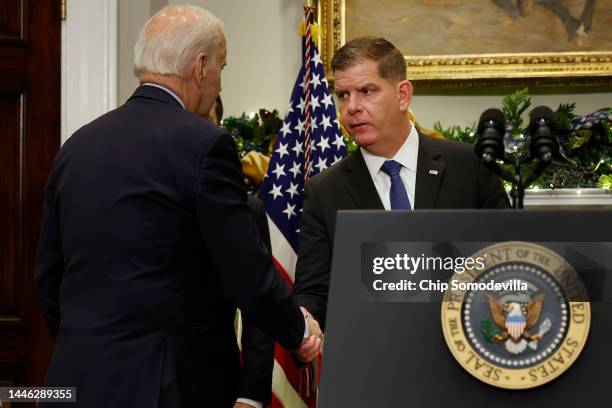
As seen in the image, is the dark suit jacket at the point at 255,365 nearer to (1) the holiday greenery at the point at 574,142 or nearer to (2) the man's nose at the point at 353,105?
(2) the man's nose at the point at 353,105

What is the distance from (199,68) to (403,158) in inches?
34.9

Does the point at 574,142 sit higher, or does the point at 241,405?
the point at 574,142

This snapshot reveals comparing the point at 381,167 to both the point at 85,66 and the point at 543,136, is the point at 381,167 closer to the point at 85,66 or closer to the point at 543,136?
the point at 543,136

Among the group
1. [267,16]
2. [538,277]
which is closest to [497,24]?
[267,16]

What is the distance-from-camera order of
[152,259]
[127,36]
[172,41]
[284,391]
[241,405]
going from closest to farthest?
1. [152,259]
2. [172,41]
3. [241,405]
4. [284,391]
5. [127,36]

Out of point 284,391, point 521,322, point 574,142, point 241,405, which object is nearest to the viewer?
point 521,322

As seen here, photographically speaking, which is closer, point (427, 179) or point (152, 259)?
point (152, 259)

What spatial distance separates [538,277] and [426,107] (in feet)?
10.1

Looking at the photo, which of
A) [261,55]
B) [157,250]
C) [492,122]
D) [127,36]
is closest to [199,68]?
[157,250]

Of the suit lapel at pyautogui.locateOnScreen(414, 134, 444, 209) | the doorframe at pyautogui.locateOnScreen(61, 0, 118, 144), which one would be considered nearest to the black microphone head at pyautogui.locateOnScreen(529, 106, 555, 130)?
the suit lapel at pyautogui.locateOnScreen(414, 134, 444, 209)

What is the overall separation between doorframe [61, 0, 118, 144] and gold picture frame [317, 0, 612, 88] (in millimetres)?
1253

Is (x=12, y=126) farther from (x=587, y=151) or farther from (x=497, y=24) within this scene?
(x=587, y=151)

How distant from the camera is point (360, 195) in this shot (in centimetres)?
275

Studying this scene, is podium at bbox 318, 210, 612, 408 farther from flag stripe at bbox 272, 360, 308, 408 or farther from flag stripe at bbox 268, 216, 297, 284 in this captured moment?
flag stripe at bbox 268, 216, 297, 284
